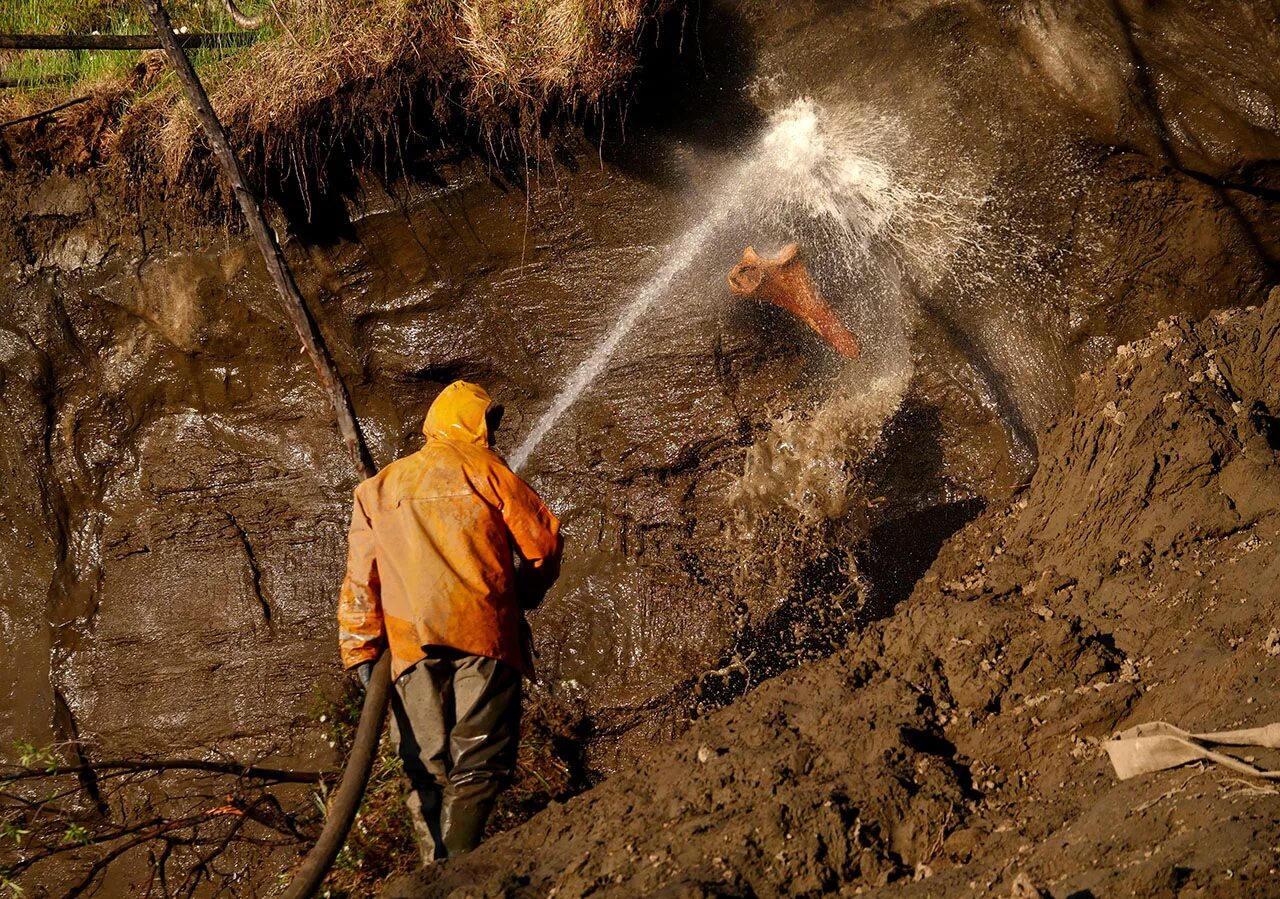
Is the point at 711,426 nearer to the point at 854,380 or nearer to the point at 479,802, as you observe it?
the point at 854,380

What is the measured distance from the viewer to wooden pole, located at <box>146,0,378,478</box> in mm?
4844

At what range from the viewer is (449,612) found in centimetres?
390

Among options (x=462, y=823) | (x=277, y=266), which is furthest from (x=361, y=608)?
(x=277, y=266)

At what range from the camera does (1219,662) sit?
3062 millimetres

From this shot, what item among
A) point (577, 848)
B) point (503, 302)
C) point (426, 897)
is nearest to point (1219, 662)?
point (577, 848)

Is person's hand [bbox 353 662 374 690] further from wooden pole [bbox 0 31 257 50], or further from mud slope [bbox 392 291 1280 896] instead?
wooden pole [bbox 0 31 257 50]

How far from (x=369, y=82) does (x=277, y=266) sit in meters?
1.51

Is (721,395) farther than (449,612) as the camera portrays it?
Yes

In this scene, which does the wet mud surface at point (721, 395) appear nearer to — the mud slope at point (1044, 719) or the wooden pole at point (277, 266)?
the mud slope at point (1044, 719)

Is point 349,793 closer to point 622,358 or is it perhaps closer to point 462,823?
point 462,823

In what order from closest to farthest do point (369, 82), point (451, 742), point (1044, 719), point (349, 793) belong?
point (1044, 719)
point (349, 793)
point (451, 742)
point (369, 82)

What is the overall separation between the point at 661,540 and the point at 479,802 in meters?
2.23

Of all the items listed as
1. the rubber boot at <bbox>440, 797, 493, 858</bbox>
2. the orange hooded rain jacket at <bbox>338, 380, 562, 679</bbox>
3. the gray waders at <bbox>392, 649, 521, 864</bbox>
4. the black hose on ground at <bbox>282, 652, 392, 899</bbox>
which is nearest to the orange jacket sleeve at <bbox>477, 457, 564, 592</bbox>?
the orange hooded rain jacket at <bbox>338, 380, 562, 679</bbox>

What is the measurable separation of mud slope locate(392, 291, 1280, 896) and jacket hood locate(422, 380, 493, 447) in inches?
56.4
